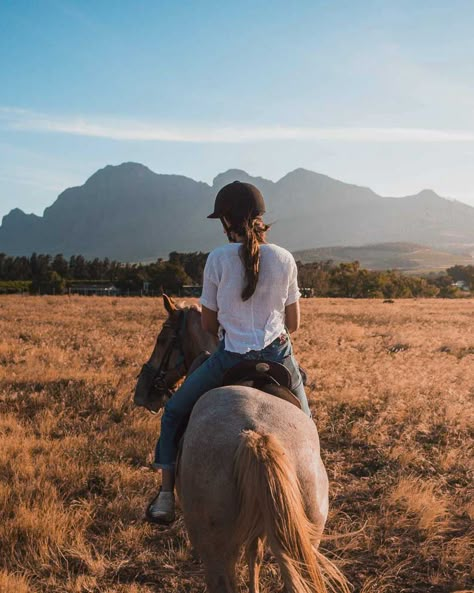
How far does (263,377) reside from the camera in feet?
12.1

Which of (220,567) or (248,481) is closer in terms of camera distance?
Result: (248,481)

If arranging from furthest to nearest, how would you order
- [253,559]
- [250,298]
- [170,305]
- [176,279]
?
[176,279], [170,305], [250,298], [253,559]

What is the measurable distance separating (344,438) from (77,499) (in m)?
4.26

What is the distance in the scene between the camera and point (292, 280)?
3951 mm

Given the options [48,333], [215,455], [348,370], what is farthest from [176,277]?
[215,455]

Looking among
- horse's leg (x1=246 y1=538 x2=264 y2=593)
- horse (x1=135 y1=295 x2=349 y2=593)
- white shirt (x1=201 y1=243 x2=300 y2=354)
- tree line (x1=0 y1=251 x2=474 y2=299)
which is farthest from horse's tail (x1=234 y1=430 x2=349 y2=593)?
tree line (x1=0 y1=251 x2=474 y2=299)

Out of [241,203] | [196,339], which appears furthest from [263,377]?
[196,339]

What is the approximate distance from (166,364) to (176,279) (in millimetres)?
69697

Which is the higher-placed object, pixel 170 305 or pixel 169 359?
pixel 170 305

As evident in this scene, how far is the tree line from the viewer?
75.2 meters

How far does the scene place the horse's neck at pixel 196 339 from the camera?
5305 millimetres

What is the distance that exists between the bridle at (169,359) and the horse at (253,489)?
2103mm

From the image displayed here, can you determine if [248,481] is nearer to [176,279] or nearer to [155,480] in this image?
[155,480]

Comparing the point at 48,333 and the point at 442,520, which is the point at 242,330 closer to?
the point at 442,520
